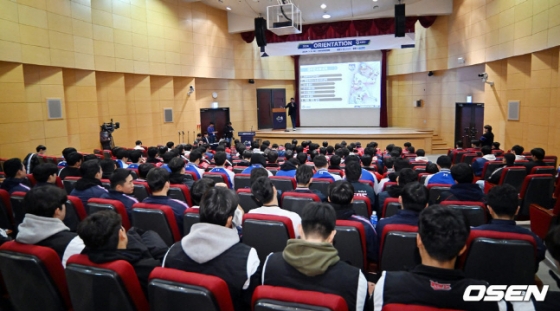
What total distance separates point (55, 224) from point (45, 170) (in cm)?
208

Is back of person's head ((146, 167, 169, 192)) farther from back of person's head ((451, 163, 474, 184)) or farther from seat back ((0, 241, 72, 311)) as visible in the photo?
back of person's head ((451, 163, 474, 184))

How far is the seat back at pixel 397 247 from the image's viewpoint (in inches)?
96.3

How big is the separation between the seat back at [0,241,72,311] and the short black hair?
2831 millimetres

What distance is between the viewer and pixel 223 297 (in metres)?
1.70

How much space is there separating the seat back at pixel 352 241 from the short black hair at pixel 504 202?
0.92 meters

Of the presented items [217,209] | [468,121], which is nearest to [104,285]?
[217,209]

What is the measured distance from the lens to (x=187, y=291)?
167cm

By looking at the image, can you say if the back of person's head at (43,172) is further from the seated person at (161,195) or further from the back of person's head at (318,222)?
the back of person's head at (318,222)

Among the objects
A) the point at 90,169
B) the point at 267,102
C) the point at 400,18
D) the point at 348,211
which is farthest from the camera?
the point at 267,102

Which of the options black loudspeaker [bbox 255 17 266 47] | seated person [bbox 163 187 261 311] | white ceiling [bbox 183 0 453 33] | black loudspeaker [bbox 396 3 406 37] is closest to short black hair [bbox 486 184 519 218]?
seated person [bbox 163 187 261 311]

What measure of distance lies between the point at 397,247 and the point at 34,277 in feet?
7.42

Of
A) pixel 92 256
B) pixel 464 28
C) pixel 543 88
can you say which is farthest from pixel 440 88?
pixel 92 256

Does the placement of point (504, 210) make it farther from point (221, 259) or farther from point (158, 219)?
point (158, 219)

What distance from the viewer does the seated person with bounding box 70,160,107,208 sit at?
3840 mm
